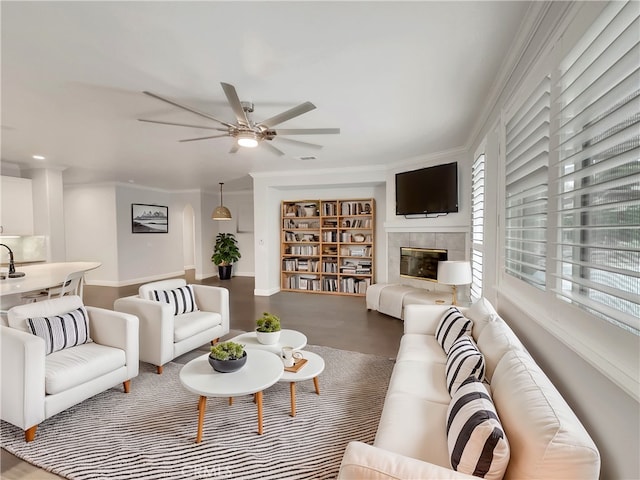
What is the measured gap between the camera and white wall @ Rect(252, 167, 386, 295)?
567cm

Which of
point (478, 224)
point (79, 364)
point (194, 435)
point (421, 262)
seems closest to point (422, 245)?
point (421, 262)

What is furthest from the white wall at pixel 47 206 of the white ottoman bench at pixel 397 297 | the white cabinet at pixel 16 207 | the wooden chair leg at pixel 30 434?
the white ottoman bench at pixel 397 297

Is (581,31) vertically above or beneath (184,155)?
beneath

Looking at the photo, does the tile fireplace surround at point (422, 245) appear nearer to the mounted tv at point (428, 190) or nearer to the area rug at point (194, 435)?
the mounted tv at point (428, 190)

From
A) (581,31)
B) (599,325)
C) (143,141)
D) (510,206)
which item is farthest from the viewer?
(143,141)

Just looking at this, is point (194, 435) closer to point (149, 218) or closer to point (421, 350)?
point (421, 350)

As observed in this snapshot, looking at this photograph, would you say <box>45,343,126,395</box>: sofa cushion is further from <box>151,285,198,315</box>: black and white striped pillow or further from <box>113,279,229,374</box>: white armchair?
<box>151,285,198,315</box>: black and white striped pillow

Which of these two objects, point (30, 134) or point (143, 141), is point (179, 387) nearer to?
point (143, 141)

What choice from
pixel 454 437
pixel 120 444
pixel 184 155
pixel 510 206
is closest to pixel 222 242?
pixel 184 155

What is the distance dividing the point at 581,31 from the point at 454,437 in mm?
1689

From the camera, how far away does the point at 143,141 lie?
3.84m

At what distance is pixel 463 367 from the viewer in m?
1.67

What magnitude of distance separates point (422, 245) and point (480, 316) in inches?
107

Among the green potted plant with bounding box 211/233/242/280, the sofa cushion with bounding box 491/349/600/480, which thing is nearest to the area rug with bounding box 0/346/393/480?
the sofa cushion with bounding box 491/349/600/480
